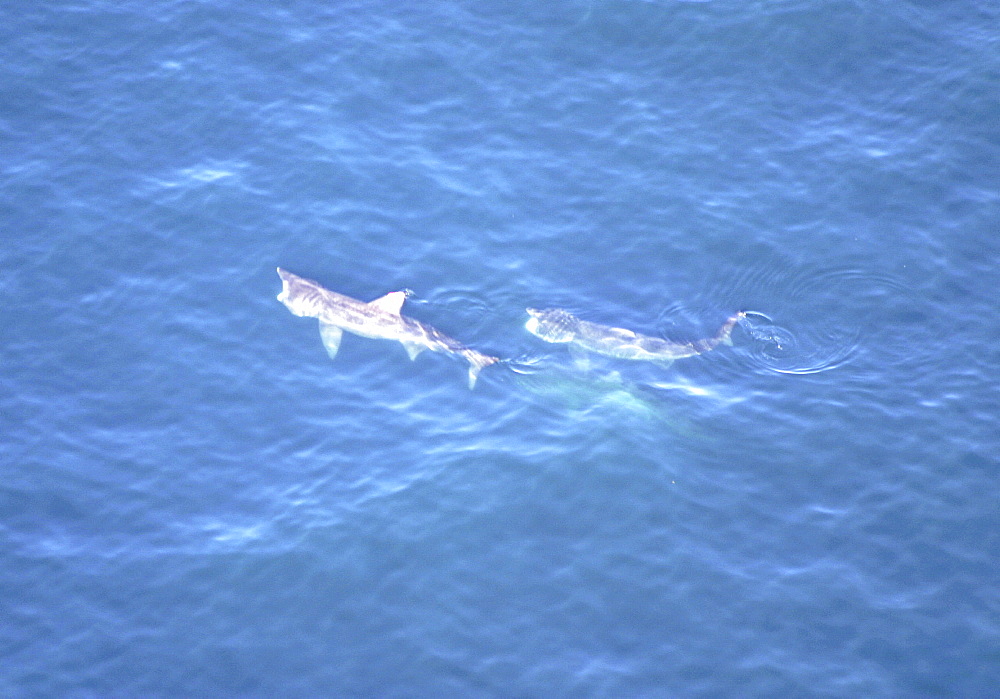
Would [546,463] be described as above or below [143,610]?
above

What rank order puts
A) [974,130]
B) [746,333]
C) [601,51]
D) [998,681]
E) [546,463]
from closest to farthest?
1. [998,681]
2. [546,463]
3. [746,333]
4. [974,130]
5. [601,51]

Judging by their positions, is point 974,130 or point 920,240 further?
point 974,130

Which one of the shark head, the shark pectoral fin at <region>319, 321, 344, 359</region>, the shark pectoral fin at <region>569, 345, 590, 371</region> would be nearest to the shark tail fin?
the shark head

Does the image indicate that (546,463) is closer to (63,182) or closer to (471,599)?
(471,599)

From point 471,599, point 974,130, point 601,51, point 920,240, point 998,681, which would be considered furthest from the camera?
point 601,51

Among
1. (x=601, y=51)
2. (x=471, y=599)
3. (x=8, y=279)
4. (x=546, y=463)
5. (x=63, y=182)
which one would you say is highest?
(x=601, y=51)

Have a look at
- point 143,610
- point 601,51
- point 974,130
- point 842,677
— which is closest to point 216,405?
point 143,610

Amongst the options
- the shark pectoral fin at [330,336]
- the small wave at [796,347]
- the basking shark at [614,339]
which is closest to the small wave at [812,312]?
the small wave at [796,347]

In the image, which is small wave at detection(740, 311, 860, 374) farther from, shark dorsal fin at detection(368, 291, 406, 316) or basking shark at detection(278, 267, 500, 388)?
shark dorsal fin at detection(368, 291, 406, 316)
